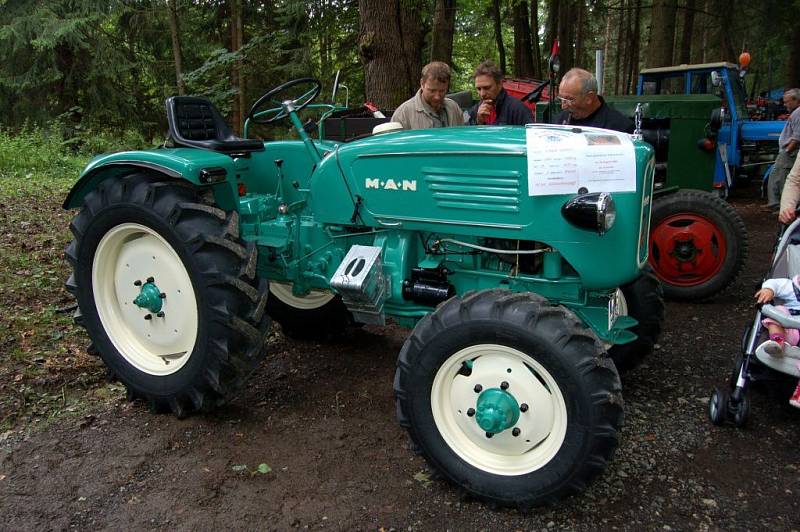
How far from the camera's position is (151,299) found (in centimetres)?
338

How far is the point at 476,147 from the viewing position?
2857 millimetres

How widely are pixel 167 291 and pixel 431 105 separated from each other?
2.14m

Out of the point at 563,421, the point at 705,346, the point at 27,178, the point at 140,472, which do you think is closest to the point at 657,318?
the point at 705,346

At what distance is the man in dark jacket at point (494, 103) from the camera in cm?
432

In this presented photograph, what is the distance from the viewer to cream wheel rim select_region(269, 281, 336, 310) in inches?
173

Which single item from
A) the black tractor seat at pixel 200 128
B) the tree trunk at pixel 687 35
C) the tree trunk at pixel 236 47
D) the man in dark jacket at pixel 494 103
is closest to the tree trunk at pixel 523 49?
the tree trunk at pixel 687 35

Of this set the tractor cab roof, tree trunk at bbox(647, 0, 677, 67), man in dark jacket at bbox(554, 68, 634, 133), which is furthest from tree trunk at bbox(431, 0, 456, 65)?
man in dark jacket at bbox(554, 68, 634, 133)

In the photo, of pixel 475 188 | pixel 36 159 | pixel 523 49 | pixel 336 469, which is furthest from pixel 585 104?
pixel 523 49

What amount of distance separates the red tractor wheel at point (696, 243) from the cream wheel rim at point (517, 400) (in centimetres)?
313

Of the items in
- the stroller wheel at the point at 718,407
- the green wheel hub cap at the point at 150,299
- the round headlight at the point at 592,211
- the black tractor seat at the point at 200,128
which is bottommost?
the stroller wheel at the point at 718,407

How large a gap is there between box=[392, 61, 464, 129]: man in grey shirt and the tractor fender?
1.40 metres

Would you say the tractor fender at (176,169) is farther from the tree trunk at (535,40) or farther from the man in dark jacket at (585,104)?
the tree trunk at (535,40)

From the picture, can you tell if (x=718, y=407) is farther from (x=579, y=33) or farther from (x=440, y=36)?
(x=579, y=33)

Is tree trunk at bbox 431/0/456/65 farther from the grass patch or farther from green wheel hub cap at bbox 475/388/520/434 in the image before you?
green wheel hub cap at bbox 475/388/520/434
